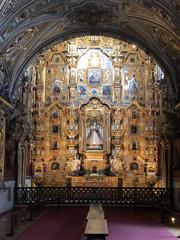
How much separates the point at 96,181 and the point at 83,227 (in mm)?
14027

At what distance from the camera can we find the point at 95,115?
92.8 ft

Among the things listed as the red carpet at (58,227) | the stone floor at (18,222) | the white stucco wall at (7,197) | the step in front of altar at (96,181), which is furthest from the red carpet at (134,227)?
the step in front of altar at (96,181)

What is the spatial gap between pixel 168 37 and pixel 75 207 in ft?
28.7

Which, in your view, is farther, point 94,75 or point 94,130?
point 94,75

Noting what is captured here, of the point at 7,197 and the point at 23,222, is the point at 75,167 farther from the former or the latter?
the point at 23,222

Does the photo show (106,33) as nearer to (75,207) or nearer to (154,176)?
(75,207)

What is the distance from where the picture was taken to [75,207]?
18.2 metres

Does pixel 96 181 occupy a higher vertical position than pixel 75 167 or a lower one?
lower

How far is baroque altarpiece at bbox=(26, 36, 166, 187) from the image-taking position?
90.1 ft

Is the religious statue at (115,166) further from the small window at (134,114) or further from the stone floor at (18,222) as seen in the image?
the stone floor at (18,222)

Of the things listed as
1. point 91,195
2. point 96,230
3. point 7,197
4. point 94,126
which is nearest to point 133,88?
point 94,126

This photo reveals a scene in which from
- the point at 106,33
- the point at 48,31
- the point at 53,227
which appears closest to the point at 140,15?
the point at 106,33

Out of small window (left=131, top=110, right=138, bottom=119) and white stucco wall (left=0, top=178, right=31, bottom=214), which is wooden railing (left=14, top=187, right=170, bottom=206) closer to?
white stucco wall (left=0, top=178, right=31, bottom=214)

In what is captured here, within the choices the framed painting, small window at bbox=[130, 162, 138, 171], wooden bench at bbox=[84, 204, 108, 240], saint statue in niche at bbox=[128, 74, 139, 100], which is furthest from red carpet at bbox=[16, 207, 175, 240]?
the framed painting
